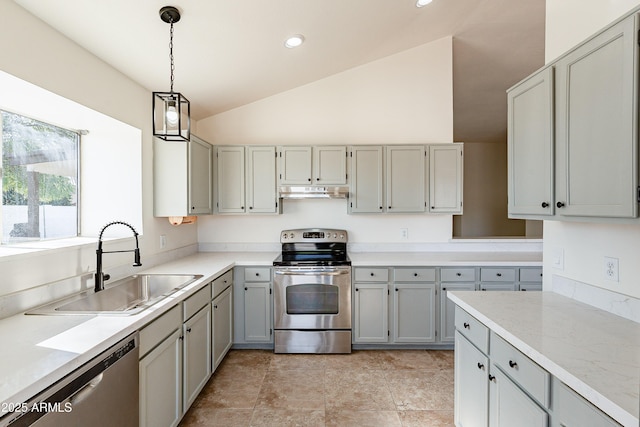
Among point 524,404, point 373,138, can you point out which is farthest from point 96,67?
point 524,404

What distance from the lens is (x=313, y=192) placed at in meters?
3.28

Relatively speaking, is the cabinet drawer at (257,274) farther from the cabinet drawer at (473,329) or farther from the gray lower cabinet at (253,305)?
the cabinet drawer at (473,329)

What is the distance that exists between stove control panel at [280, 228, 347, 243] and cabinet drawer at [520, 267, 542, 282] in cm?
180

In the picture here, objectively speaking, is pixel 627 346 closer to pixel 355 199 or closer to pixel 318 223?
pixel 355 199

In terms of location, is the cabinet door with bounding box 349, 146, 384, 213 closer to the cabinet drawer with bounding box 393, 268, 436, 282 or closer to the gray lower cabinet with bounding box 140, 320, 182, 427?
the cabinet drawer with bounding box 393, 268, 436, 282

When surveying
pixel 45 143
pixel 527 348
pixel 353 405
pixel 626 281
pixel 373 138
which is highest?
pixel 373 138

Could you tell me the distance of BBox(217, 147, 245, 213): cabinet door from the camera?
11.1ft

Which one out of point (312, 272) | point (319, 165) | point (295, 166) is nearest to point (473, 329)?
point (312, 272)

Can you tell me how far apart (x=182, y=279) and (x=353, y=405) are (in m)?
1.61

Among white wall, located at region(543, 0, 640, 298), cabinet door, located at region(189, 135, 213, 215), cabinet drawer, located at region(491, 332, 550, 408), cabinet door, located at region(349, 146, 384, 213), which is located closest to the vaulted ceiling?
cabinet door, located at region(189, 135, 213, 215)

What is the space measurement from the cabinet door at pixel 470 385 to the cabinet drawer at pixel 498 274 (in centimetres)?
140

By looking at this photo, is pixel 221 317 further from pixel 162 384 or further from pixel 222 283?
pixel 162 384

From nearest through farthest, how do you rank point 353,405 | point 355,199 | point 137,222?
point 353,405, point 137,222, point 355,199

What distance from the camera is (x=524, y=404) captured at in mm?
1228
